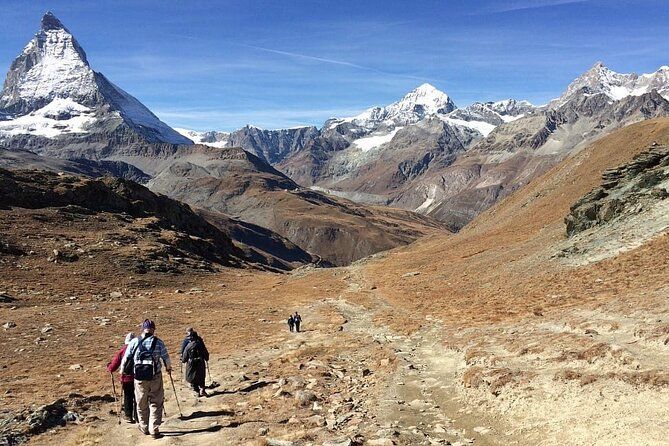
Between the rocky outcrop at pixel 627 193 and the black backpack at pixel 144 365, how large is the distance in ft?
122

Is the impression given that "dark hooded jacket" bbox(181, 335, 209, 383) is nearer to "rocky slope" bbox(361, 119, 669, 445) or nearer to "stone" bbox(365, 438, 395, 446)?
"stone" bbox(365, 438, 395, 446)

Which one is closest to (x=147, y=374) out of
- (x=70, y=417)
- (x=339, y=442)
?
(x=70, y=417)

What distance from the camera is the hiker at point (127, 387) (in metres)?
15.1

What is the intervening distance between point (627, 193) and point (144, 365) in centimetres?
4144

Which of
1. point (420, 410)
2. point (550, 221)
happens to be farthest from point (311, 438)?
point (550, 221)

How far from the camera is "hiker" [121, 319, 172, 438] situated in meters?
14.3

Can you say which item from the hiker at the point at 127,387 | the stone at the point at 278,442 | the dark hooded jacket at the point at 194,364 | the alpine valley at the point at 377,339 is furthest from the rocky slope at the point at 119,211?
the stone at the point at 278,442

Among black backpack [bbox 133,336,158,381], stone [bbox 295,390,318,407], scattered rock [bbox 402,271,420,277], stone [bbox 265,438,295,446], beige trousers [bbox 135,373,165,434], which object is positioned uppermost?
black backpack [bbox 133,336,158,381]

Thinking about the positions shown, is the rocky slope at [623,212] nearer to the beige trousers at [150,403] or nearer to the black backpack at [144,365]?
the beige trousers at [150,403]

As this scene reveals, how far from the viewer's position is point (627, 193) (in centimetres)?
4209

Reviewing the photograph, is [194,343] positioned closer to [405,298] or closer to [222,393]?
[222,393]

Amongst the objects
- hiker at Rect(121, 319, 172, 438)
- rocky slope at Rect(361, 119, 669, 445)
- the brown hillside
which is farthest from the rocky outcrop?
hiker at Rect(121, 319, 172, 438)

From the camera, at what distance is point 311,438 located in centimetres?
1317

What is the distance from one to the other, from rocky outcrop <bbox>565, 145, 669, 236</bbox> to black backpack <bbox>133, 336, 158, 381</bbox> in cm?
3708
